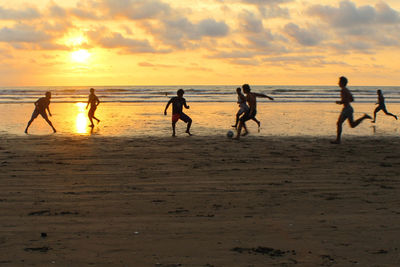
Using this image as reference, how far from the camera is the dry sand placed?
412 centimetres

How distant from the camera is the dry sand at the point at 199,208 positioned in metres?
4.12

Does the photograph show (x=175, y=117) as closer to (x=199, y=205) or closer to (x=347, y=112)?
(x=347, y=112)

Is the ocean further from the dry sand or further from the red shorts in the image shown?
the dry sand

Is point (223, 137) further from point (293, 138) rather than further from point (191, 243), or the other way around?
point (191, 243)

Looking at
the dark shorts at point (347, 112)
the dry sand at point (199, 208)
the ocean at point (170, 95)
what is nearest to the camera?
the dry sand at point (199, 208)

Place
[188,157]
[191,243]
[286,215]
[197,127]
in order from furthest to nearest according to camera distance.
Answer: [197,127], [188,157], [286,215], [191,243]

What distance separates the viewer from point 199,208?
18.5 ft

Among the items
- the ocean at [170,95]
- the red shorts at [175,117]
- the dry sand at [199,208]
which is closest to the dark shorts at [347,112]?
the dry sand at [199,208]

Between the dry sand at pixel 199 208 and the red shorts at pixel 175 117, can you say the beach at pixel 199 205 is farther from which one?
the red shorts at pixel 175 117

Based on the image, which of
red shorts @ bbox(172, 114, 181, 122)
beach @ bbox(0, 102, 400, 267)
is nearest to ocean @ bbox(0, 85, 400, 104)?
red shorts @ bbox(172, 114, 181, 122)

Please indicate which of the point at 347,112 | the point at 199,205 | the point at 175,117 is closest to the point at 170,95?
the point at 175,117

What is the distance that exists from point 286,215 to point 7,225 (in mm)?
3237

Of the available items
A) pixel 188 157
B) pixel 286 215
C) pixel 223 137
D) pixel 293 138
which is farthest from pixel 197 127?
pixel 286 215

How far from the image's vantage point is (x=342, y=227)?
4867mm
